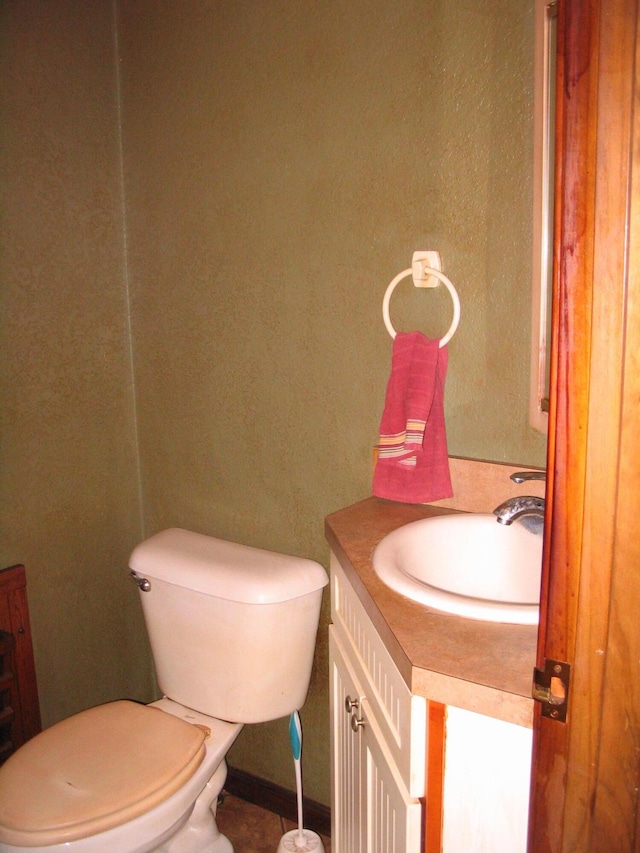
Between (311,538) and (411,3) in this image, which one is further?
(311,538)

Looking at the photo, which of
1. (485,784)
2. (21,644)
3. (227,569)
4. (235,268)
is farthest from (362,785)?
(235,268)

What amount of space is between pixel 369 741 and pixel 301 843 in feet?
2.34

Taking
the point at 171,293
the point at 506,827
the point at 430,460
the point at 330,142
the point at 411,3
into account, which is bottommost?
the point at 506,827

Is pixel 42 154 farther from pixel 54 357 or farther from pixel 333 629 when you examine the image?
pixel 333 629

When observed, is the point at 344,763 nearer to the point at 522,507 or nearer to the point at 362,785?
the point at 362,785

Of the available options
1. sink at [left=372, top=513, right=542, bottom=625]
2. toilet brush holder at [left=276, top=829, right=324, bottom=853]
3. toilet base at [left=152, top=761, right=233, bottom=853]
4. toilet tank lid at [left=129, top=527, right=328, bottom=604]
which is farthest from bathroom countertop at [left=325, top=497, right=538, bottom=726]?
toilet brush holder at [left=276, top=829, right=324, bottom=853]

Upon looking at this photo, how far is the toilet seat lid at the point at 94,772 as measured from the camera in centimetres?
118

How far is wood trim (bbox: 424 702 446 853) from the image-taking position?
2.68ft

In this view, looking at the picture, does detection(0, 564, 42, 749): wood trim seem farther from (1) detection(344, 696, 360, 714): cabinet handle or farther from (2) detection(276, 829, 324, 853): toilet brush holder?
(1) detection(344, 696, 360, 714): cabinet handle

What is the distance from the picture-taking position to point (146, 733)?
1.40m

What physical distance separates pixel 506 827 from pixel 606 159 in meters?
0.74

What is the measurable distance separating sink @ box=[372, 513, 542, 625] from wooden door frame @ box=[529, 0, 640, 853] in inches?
20.7

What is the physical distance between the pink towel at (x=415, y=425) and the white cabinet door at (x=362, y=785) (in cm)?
34

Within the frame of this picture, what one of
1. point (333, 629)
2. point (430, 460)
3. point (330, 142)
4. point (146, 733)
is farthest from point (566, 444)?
point (146, 733)
